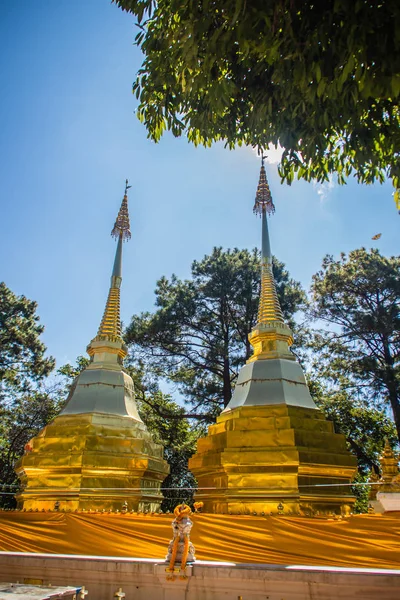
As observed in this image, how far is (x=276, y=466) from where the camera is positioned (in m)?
9.42

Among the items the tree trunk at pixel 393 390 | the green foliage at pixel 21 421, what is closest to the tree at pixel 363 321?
the tree trunk at pixel 393 390

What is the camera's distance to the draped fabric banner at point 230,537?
6867 millimetres

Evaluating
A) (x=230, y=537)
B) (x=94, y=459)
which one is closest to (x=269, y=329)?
(x=94, y=459)

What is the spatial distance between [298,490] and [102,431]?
15.5 ft

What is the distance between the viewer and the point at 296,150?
6.02m

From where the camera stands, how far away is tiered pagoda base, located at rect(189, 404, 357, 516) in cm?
927

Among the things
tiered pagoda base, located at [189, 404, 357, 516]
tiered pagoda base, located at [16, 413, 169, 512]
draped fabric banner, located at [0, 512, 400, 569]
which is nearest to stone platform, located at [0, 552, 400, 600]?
draped fabric banner, located at [0, 512, 400, 569]

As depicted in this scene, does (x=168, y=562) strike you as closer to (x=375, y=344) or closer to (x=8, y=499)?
(x=375, y=344)

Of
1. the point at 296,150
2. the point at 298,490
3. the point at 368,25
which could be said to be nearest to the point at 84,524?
the point at 298,490

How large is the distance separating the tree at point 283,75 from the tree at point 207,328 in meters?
14.7

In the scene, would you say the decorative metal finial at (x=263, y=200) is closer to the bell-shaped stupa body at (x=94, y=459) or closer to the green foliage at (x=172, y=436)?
the bell-shaped stupa body at (x=94, y=459)

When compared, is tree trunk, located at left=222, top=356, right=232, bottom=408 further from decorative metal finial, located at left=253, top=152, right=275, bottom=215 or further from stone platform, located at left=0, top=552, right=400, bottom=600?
stone platform, located at left=0, top=552, right=400, bottom=600

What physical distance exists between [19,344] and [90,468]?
15143mm

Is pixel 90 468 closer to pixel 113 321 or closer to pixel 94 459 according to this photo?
pixel 94 459
